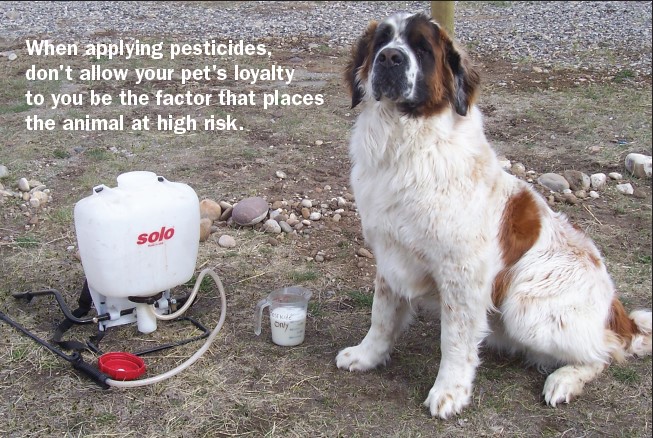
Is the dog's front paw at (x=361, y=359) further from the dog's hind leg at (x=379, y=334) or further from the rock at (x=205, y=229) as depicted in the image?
the rock at (x=205, y=229)

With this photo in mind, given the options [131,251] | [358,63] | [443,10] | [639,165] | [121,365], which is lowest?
[121,365]

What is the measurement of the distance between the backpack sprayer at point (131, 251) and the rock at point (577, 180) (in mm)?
3358

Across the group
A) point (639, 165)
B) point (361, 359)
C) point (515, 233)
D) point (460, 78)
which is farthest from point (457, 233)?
point (639, 165)

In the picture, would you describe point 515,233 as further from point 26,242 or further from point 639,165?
point 26,242

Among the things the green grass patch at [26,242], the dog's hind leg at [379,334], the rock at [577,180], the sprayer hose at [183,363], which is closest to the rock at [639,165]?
the rock at [577,180]

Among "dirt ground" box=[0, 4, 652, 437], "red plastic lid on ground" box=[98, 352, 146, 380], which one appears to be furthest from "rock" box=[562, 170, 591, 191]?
"red plastic lid on ground" box=[98, 352, 146, 380]

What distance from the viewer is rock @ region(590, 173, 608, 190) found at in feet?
18.5

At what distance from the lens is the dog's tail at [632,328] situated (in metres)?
3.37

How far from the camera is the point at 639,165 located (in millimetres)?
5809

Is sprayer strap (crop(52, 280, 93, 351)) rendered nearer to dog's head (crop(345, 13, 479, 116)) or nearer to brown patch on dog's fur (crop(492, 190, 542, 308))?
dog's head (crop(345, 13, 479, 116))

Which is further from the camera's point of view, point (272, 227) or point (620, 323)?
point (272, 227)

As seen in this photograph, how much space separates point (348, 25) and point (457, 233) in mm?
10801

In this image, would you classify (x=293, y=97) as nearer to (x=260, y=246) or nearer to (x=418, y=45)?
(x=260, y=246)

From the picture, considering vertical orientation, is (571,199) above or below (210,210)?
above
